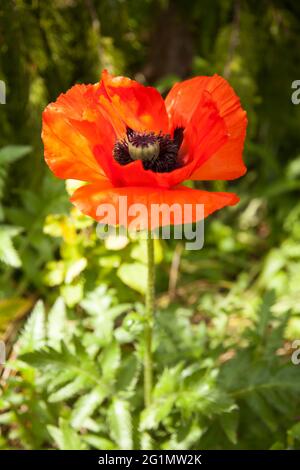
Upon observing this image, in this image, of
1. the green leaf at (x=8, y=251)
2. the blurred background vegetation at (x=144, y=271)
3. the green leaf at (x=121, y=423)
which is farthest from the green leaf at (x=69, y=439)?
the green leaf at (x=8, y=251)

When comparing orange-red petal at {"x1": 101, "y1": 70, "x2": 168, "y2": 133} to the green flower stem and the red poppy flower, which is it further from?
the green flower stem

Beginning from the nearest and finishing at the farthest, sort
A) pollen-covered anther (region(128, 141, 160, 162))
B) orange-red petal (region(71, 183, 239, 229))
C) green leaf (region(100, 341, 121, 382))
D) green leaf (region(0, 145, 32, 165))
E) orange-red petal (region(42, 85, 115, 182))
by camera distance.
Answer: orange-red petal (region(71, 183, 239, 229))
orange-red petal (region(42, 85, 115, 182))
pollen-covered anther (region(128, 141, 160, 162))
green leaf (region(100, 341, 121, 382))
green leaf (region(0, 145, 32, 165))

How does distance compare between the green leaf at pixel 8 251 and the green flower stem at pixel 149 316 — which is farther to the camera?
the green leaf at pixel 8 251

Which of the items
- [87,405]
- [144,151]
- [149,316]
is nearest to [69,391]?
[87,405]

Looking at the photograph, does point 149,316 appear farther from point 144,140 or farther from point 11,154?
point 11,154

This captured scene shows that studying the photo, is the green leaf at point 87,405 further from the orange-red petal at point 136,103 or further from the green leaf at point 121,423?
the orange-red petal at point 136,103

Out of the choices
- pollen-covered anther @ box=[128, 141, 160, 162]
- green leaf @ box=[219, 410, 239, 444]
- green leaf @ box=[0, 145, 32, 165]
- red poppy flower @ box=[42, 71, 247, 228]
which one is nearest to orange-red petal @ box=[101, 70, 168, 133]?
red poppy flower @ box=[42, 71, 247, 228]

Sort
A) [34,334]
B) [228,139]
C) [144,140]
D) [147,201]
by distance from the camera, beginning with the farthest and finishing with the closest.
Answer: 1. [34,334]
2. [144,140]
3. [228,139]
4. [147,201]
